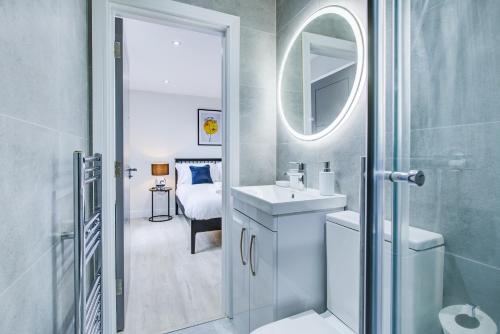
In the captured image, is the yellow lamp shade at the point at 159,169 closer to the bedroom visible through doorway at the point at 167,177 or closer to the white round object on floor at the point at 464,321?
the bedroom visible through doorway at the point at 167,177

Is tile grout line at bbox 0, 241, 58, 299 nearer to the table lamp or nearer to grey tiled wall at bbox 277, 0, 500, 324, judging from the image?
grey tiled wall at bbox 277, 0, 500, 324

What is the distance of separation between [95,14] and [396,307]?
191cm

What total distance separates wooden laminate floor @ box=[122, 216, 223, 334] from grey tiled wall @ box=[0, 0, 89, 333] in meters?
0.97

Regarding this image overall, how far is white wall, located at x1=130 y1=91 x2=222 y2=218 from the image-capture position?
456 cm

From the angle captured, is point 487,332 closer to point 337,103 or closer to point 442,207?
point 442,207

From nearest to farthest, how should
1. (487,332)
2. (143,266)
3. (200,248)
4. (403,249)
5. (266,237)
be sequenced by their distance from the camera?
(487,332)
(403,249)
(266,237)
(143,266)
(200,248)

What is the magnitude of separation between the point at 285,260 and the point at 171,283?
1.57 metres

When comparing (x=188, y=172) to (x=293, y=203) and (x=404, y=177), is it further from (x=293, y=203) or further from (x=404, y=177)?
(x=404, y=177)

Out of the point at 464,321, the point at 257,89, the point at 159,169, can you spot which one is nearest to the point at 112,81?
the point at 257,89

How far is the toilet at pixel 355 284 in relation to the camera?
614 millimetres

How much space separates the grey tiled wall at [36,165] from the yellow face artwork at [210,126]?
13.3 ft

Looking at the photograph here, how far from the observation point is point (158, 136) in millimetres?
4723

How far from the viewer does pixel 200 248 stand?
122 inches

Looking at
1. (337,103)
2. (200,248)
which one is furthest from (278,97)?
(200,248)
